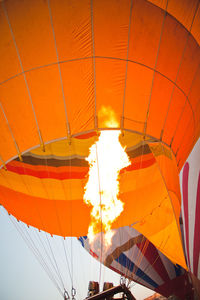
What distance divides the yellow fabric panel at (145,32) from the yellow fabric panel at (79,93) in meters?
0.63

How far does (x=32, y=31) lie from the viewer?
9.37 ft

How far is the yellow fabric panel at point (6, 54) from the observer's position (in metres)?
2.79

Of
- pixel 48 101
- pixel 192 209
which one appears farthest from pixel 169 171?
pixel 192 209

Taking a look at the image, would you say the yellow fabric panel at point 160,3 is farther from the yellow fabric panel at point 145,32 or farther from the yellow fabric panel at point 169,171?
the yellow fabric panel at point 169,171

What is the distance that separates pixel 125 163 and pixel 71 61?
7.38ft

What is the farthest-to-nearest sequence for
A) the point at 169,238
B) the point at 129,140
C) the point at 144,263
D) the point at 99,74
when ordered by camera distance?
the point at 144,263 < the point at 169,238 < the point at 129,140 < the point at 99,74

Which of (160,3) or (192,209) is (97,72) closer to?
(160,3)

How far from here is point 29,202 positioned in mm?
4695

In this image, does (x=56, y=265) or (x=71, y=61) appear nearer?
(x=71, y=61)

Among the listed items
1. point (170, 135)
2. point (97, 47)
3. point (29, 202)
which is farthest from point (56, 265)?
point (97, 47)

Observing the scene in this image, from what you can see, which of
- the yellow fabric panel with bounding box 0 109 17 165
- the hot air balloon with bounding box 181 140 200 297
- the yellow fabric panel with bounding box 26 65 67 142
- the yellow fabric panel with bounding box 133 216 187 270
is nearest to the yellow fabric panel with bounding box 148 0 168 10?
the yellow fabric panel with bounding box 26 65 67 142

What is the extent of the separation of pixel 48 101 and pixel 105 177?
1.92 meters

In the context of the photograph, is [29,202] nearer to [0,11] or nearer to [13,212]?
[13,212]

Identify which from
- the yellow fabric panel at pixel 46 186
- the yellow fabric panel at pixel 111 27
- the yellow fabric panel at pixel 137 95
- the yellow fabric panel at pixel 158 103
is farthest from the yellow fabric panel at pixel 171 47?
the yellow fabric panel at pixel 46 186
